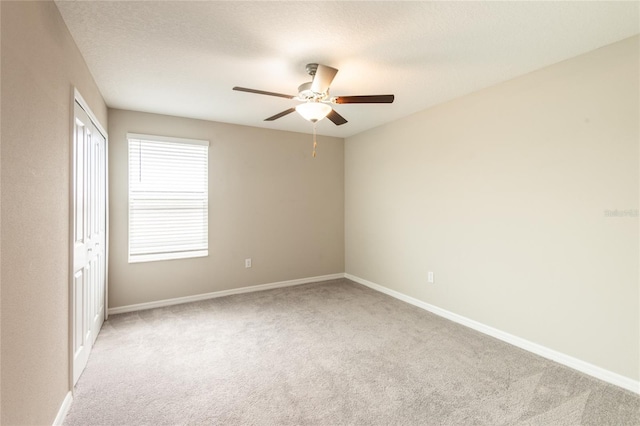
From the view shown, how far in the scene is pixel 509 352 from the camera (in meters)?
2.76

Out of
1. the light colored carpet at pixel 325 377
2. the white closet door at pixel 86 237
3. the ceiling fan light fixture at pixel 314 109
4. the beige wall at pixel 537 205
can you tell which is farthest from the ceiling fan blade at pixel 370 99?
the light colored carpet at pixel 325 377

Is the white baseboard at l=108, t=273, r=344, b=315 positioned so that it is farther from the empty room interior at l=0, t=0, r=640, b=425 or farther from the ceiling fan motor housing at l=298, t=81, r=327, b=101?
the ceiling fan motor housing at l=298, t=81, r=327, b=101

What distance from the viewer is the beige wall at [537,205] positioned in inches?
90.3

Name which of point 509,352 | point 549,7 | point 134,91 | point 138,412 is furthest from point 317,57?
point 509,352

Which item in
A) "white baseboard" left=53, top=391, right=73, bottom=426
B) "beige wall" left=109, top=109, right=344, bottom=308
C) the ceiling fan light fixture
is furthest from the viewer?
"beige wall" left=109, top=109, right=344, bottom=308

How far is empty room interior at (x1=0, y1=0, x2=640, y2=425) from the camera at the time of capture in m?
1.85

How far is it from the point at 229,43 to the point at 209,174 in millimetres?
2327

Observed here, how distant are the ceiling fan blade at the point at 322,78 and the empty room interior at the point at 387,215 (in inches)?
1.0

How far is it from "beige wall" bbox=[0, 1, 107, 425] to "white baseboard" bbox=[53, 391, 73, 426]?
41 mm

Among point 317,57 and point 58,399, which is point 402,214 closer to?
point 317,57

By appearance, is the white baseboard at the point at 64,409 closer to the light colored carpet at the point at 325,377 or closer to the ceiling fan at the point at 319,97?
the light colored carpet at the point at 325,377

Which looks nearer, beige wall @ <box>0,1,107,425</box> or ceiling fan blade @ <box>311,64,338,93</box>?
beige wall @ <box>0,1,107,425</box>

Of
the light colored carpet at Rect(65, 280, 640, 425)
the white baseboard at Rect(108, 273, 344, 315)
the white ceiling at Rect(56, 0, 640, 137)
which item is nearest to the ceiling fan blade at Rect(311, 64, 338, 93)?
the white ceiling at Rect(56, 0, 640, 137)

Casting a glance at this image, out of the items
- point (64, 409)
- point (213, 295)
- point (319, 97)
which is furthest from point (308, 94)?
point (213, 295)
